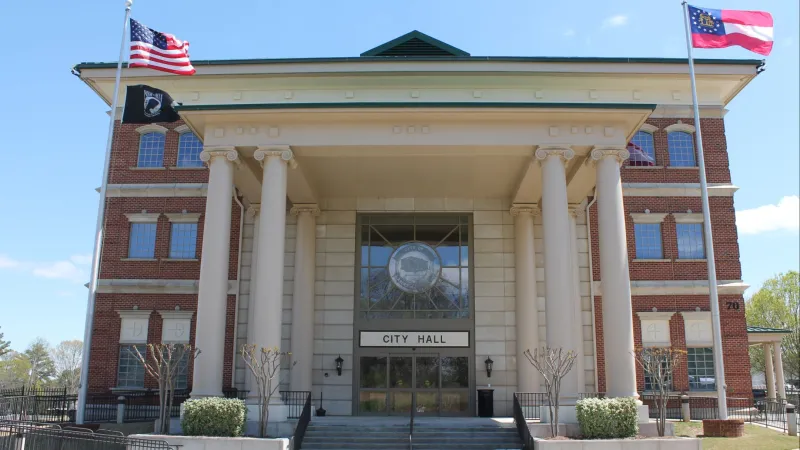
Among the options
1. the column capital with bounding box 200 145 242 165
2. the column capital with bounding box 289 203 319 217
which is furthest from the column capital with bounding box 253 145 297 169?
the column capital with bounding box 289 203 319 217

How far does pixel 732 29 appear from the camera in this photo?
21.6 m

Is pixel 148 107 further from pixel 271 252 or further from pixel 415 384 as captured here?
pixel 415 384

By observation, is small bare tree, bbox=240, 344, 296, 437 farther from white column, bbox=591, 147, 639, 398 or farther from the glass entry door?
white column, bbox=591, 147, 639, 398

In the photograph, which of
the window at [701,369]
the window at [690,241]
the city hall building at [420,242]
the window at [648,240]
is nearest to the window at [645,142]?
the city hall building at [420,242]

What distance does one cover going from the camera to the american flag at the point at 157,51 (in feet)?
72.7

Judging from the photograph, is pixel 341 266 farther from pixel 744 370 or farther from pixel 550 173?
pixel 744 370

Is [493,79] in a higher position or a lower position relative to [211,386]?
higher

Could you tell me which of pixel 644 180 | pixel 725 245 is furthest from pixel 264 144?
pixel 725 245

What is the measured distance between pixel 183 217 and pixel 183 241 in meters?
0.96

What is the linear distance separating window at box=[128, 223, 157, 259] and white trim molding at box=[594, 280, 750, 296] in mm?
17626

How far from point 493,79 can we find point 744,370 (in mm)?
14848

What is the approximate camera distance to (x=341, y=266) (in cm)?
2644

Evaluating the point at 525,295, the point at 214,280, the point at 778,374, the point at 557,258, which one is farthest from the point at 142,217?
the point at 778,374

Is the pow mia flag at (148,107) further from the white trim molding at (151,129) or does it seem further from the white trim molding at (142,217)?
the white trim molding at (142,217)
